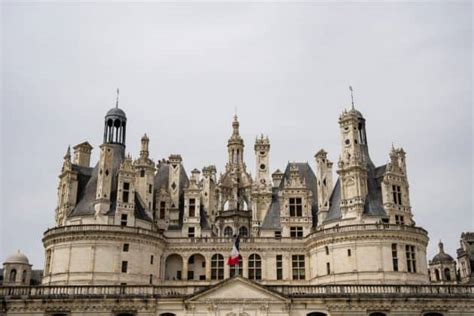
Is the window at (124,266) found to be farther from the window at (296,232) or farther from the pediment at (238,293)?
the window at (296,232)

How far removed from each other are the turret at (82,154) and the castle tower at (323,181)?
25.4 metres

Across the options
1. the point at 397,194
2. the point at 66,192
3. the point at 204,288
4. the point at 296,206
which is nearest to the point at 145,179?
the point at 66,192

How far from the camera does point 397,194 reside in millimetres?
50938

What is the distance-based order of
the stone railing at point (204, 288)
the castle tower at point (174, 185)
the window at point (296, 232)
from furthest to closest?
the castle tower at point (174, 185) < the window at point (296, 232) < the stone railing at point (204, 288)

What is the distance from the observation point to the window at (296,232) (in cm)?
5362

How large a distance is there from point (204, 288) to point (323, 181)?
19802 mm

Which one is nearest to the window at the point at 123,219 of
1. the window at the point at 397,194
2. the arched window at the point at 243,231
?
the arched window at the point at 243,231

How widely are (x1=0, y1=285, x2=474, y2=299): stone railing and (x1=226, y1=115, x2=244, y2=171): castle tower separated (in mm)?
29715

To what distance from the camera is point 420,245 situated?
163 ft

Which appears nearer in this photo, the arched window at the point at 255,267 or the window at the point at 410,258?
the window at the point at 410,258

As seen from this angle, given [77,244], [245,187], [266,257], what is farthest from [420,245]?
[77,244]

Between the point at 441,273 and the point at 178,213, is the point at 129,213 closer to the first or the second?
the point at 178,213

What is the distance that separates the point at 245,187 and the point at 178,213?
42.7ft

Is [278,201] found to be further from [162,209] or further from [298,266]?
[162,209]
